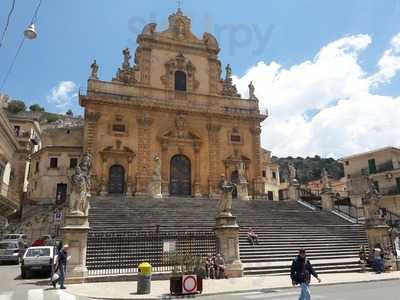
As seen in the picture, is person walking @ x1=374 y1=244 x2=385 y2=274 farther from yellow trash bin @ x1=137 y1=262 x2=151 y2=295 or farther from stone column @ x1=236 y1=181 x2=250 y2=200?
stone column @ x1=236 y1=181 x2=250 y2=200

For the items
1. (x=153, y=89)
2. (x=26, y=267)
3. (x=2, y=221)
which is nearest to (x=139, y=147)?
(x=153, y=89)

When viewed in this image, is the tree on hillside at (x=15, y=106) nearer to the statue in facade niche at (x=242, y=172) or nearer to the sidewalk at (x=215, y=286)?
the statue in facade niche at (x=242, y=172)

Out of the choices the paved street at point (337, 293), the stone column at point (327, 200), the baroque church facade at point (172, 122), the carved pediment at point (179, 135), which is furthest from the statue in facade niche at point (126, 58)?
the paved street at point (337, 293)

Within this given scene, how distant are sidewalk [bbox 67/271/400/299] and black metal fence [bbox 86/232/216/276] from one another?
1.30m

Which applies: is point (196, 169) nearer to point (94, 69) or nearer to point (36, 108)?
point (94, 69)

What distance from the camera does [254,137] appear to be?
3462 centimetres

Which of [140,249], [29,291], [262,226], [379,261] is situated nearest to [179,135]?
[262,226]

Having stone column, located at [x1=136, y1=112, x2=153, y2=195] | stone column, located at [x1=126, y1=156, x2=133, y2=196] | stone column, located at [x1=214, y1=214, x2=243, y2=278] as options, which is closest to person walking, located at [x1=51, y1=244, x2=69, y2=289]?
stone column, located at [x1=214, y1=214, x2=243, y2=278]

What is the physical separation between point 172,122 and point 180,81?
4.51 metres

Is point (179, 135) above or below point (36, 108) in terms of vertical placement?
below

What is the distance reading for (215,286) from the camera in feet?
38.8

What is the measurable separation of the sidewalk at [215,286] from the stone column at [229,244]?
652 mm

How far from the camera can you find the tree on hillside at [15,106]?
76125 mm

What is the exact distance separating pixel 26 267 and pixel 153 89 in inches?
830
